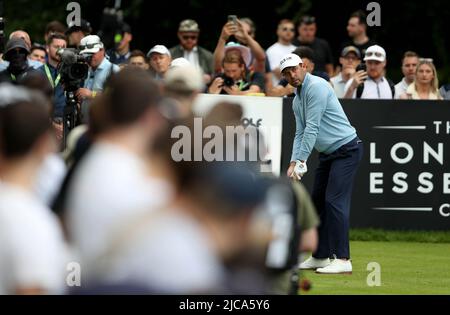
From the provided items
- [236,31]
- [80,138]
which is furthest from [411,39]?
[80,138]

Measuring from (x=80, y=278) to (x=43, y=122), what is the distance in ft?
2.78

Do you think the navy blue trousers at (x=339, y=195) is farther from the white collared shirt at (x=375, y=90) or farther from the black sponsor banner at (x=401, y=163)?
the white collared shirt at (x=375, y=90)

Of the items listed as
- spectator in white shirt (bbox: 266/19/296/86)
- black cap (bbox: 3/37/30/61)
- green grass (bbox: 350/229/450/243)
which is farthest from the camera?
spectator in white shirt (bbox: 266/19/296/86)

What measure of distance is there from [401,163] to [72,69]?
523 centimetres

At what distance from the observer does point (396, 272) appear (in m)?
13.5

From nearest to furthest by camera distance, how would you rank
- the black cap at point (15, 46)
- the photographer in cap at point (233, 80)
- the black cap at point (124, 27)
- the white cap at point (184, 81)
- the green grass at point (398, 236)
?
the white cap at point (184, 81) < the black cap at point (124, 27) < the black cap at point (15, 46) < the photographer in cap at point (233, 80) < the green grass at point (398, 236)

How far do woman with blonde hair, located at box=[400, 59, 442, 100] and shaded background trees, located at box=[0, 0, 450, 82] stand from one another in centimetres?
551

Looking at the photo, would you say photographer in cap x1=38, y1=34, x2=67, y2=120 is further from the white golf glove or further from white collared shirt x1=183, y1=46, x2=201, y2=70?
the white golf glove

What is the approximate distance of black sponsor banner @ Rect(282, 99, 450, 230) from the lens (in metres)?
17.1

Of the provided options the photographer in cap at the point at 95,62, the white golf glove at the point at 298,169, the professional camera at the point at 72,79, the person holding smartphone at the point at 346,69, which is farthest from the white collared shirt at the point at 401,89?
the professional camera at the point at 72,79

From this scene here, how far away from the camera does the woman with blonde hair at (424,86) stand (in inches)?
688

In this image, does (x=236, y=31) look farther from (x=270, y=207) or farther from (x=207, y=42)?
(x=270, y=207)

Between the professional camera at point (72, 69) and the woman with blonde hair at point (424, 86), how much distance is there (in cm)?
546

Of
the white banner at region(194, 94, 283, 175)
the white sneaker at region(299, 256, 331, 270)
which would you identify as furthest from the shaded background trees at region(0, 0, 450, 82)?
the white sneaker at region(299, 256, 331, 270)
